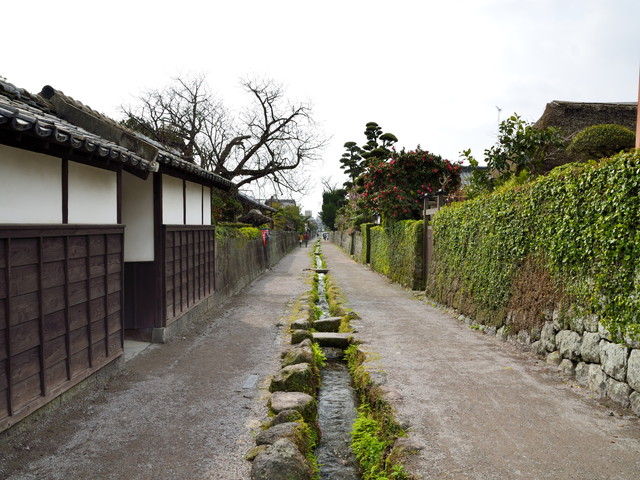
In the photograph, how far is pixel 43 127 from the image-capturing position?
3.84m

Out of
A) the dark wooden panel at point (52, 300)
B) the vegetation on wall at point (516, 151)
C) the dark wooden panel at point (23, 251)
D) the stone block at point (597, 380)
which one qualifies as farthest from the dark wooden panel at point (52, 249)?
the vegetation on wall at point (516, 151)

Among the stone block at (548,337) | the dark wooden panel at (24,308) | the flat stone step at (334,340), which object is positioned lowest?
the flat stone step at (334,340)

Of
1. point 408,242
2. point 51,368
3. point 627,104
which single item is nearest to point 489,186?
point 408,242

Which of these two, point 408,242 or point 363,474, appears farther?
point 408,242

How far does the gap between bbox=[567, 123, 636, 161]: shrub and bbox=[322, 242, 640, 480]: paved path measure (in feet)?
28.5

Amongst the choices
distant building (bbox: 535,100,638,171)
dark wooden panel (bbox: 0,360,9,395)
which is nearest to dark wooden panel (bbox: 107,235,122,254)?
dark wooden panel (bbox: 0,360,9,395)

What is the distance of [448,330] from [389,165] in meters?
10.5

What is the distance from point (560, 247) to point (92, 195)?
6115mm

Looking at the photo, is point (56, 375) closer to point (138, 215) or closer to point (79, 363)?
point (79, 363)

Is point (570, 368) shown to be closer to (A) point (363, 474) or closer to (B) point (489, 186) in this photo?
(A) point (363, 474)

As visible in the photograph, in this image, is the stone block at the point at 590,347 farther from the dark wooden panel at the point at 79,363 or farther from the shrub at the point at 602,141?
the shrub at the point at 602,141

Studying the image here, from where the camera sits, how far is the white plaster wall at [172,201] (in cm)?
851

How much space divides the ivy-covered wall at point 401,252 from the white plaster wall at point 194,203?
284 inches

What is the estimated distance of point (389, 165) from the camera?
18625 millimetres
